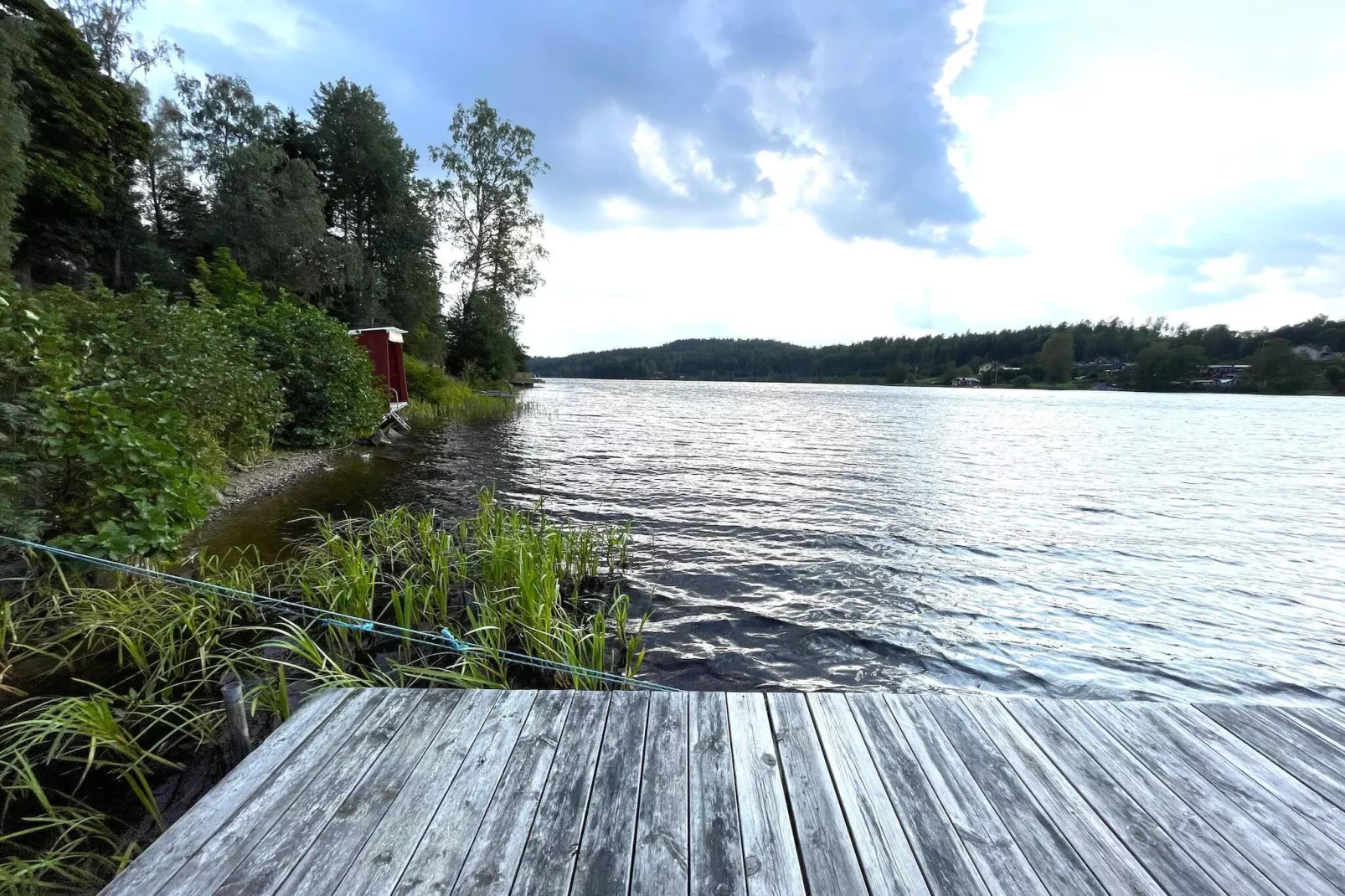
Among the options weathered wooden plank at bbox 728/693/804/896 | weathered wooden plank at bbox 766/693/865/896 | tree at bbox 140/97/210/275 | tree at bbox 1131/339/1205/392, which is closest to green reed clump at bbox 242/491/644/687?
weathered wooden plank at bbox 728/693/804/896

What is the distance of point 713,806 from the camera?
6.59 ft

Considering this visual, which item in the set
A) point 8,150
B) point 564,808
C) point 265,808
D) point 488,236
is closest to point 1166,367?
point 488,236

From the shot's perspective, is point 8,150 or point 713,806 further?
point 8,150

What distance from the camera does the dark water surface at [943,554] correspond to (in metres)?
5.01

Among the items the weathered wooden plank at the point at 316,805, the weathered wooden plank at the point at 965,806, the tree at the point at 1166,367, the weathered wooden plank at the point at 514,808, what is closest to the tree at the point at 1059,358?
the tree at the point at 1166,367

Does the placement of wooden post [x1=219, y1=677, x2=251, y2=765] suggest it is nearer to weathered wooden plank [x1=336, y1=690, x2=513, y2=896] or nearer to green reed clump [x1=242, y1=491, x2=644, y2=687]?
green reed clump [x1=242, y1=491, x2=644, y2=687]

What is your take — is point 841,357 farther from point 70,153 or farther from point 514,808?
point 514,808

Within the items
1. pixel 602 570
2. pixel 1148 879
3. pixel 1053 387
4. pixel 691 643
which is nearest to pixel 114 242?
pixel 602 570

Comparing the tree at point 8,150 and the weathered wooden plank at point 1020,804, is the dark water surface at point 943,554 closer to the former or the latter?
the weathered wooden plank at point 1020,804

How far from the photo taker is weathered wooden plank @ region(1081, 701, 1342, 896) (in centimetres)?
183

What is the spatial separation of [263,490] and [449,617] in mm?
5714

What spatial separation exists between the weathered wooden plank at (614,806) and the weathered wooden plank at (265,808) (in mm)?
1007

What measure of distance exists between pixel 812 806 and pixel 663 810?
1.69 ft

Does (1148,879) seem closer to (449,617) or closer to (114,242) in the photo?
(449,617)
